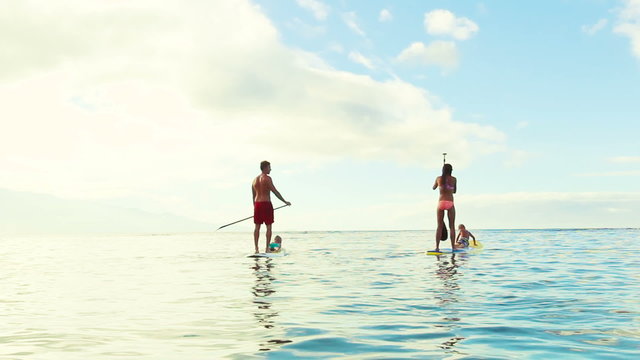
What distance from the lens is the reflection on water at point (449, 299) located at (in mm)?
5180

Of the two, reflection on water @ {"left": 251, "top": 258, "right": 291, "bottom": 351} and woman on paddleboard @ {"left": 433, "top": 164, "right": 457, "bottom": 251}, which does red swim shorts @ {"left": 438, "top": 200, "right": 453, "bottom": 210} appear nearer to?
woman on paddleboard @ {"left": 433, "top": 164, "right": 457, "bottom": 251}

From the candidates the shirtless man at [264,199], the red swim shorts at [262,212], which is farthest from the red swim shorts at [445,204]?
the red swim shorts at [262,212]

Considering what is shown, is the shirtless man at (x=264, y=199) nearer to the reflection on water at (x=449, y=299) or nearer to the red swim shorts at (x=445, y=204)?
the red swim shorts at (x=445, y=204)

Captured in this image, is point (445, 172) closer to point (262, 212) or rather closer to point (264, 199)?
point (264, 199)

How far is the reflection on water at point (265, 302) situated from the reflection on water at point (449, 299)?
5.09 ft

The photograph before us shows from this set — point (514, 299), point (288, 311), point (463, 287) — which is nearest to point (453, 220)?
point (463, 287)

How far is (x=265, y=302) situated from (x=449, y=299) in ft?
8.46

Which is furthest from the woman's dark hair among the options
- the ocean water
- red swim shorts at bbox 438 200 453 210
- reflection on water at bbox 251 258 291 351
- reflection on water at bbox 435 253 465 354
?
reflection on water at bbox 251 258 291 351

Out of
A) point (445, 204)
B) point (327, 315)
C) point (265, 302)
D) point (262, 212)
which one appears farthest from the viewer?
point (262, 212)

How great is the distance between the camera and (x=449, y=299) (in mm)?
7766

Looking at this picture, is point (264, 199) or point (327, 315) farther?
point (264, 199)

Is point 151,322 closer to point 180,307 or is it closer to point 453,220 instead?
point 180,307

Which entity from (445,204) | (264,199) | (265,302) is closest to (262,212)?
(264,199)

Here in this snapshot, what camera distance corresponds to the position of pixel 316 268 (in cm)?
1341
